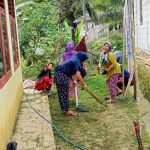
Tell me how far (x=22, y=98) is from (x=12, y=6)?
7.23 feet

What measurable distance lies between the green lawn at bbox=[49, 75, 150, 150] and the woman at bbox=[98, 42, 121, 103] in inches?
16.0

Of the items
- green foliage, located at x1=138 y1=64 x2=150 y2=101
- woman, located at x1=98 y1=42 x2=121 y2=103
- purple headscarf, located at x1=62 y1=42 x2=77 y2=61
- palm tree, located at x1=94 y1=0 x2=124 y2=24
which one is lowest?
green foliage, located at x1=138 y1=64 x2=150 y2=101

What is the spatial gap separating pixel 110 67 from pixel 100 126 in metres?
1.81

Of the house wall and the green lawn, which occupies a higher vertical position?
the house wall

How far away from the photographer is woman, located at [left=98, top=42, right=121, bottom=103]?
26.5ft

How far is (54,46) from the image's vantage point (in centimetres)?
1600

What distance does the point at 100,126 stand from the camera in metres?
6.80

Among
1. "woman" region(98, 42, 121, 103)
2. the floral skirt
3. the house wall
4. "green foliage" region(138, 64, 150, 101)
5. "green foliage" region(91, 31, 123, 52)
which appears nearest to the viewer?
"woman" region(98, 42, 121, 103)

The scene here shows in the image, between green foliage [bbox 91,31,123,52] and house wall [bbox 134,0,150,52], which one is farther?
green foliage [bbox 91,31,123,52]

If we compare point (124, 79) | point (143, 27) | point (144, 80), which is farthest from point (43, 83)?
point (143, 27)

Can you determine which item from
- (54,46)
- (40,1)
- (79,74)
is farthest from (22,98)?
(40,1)

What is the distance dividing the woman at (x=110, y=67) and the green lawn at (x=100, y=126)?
407 mm

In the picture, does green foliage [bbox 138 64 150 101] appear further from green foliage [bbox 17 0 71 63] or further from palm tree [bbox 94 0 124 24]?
palm tree [bbox 94 0 124 24]

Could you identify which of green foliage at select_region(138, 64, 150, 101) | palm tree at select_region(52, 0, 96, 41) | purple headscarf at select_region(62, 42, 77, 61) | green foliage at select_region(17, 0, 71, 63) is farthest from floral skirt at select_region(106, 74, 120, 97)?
palm tree at select_region(52, 0, 96, 41)
